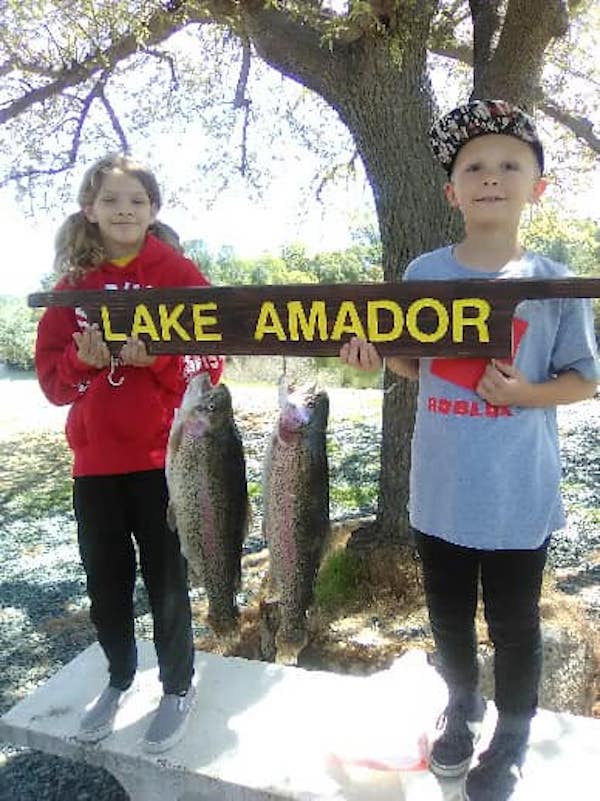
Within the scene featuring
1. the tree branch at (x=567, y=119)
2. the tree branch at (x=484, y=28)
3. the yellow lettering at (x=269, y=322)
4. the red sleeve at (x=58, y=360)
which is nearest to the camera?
the yellow lettering at (x=269, y=322)

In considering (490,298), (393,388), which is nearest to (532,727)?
(490,298)

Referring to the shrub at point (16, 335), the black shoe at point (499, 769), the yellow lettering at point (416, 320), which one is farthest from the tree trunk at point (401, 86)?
the shrub at point (16, 335)

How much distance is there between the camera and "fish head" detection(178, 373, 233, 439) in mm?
2510

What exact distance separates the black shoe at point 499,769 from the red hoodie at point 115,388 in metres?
1.45

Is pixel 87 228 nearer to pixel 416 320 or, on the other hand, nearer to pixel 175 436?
pixel 175 436

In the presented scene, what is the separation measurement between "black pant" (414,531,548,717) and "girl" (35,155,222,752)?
0.95 metres

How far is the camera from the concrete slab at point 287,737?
104 inches

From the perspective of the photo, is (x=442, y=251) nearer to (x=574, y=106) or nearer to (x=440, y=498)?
(x=440, y=498)

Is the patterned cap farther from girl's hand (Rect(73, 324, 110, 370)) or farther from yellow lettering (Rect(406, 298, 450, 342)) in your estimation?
girl's hand (Rect(73, 324, 110, 370))

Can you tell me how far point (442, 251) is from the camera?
99.3 inches

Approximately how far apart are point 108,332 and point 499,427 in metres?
1.29

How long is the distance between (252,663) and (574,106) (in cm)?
589

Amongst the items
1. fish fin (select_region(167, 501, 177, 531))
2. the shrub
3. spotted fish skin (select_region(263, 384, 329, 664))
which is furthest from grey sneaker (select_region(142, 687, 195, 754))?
the shrub

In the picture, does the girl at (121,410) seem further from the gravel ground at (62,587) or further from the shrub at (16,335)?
the shrub at (16,335)
